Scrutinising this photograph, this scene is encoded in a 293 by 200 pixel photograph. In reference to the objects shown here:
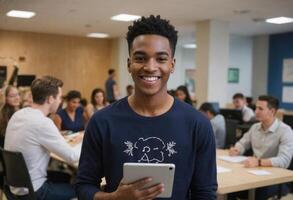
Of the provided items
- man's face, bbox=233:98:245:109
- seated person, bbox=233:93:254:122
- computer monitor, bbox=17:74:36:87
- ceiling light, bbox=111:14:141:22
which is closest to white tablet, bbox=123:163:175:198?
seated person, bbox=233:93:254:122

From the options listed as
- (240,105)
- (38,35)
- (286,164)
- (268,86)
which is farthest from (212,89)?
(38,35)

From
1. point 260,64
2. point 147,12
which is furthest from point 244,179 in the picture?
point 260,64

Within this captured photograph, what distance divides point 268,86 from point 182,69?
3.48 metres

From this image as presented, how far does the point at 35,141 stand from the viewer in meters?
2.62

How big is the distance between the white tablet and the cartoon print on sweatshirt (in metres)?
Result: 0.09

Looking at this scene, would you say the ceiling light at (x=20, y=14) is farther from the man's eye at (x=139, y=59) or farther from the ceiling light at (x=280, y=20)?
the man's eye at (x=139, y=59)

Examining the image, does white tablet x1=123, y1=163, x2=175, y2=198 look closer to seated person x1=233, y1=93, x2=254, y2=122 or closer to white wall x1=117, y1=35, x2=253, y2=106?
seated person x1=233, y1=93, x2=254, y2=122

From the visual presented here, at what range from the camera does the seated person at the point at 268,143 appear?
2.98 m

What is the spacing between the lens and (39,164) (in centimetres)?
267

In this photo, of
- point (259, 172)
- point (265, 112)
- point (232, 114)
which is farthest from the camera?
point (232, 114)

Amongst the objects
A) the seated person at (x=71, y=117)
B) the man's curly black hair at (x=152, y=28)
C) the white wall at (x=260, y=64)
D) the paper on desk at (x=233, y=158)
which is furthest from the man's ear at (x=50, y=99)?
the white wall at (x=260, y=64)

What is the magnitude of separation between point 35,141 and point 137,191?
1.58 meters

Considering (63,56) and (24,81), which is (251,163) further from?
(63,56)

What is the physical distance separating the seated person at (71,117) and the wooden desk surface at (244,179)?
7.90 ft
